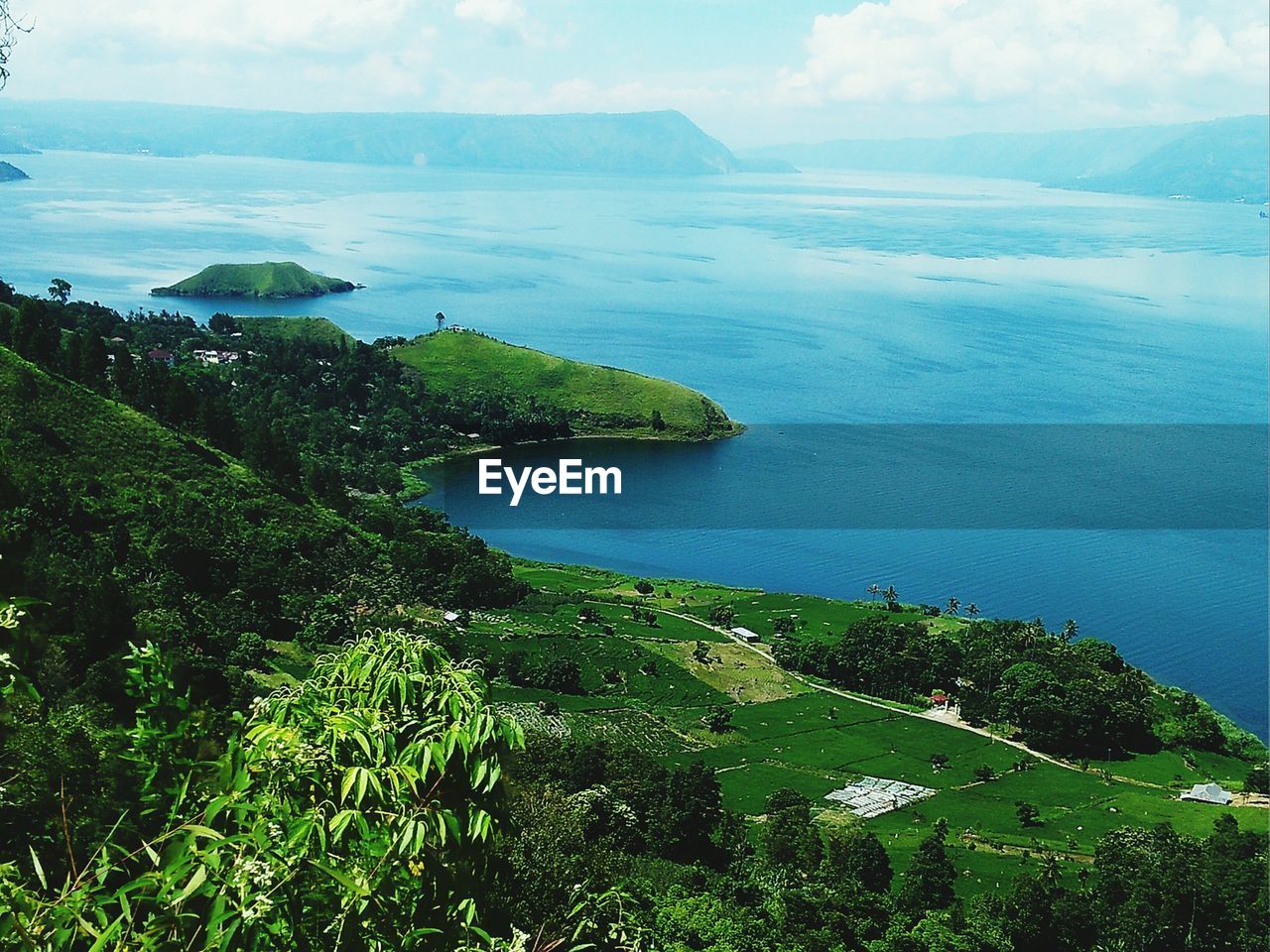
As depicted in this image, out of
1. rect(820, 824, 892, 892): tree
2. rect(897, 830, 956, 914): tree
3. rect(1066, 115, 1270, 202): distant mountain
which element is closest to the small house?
rect(897, 830, 956, 914): tree

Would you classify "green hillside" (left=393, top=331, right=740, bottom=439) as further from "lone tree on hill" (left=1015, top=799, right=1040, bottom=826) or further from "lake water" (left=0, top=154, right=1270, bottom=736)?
"lone tree on hill" (left=1015, top=799, right=1040, bottom=826)

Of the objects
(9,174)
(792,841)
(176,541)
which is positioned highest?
(9,174)

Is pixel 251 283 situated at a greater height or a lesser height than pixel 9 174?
lesser

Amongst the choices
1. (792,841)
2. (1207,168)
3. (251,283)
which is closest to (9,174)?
(251,283)

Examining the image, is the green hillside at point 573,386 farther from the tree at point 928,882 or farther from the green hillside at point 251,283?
the tree at point 928,882

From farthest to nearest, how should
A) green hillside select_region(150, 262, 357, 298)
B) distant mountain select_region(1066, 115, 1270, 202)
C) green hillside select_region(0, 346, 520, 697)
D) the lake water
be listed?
distant mountain select_region(1066, 115, 1270, 202) < green hillside select_region(150, 262, 357, 298) < the lake water < green hillside select_region(0, 346, 520, 697)

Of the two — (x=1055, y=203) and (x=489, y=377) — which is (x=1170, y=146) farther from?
(x=489, y=377)

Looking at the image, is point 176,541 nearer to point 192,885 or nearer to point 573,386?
point 192,885
